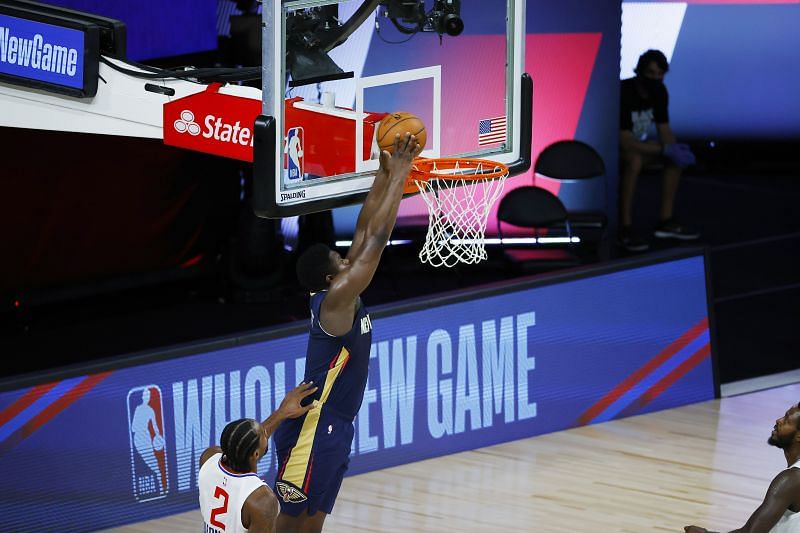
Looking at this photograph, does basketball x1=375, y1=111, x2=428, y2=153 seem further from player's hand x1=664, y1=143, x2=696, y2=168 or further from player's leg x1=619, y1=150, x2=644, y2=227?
player's hand x1=664, y1=143, x2=696, y2=168

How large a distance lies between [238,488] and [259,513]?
0.14 meters

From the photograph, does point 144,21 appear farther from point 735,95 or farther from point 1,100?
point 735,95

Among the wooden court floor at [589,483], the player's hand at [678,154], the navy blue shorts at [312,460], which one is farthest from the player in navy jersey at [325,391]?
the player's hand at [678,154]

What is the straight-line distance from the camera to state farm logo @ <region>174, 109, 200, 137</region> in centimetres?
605

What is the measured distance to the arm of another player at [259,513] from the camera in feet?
16.7

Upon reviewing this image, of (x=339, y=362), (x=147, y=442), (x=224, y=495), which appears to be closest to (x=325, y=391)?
(x=339, y=362)

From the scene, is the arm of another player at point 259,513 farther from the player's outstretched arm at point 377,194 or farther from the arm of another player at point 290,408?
the player's outstretched arm at point 377,194

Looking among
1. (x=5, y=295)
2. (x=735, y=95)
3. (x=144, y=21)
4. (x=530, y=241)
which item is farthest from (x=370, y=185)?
(x=735, y=95)

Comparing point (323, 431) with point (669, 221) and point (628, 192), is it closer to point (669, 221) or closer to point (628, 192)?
point (628, 192)

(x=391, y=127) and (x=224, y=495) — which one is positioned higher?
(x=391, y=127)

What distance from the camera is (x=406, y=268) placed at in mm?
11117

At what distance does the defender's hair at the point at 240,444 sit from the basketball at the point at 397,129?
141 centimetres

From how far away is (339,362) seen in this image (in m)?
6.15

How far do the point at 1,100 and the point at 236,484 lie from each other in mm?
2300
